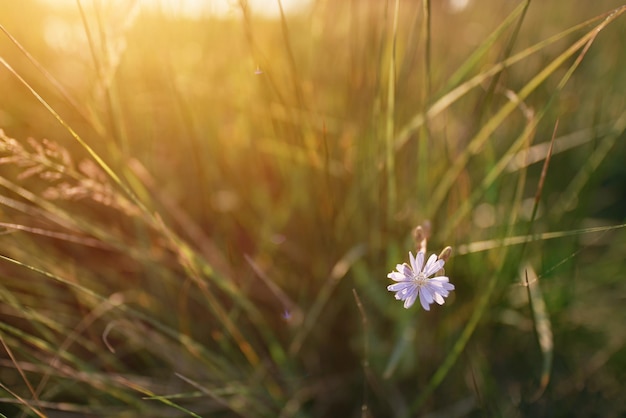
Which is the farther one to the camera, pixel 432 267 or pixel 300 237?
pixel 300 237

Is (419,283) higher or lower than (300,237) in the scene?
lower

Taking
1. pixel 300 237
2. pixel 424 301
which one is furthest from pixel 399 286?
pixel 300 237

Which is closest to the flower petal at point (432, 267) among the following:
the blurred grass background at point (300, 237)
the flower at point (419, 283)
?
the flower at point (419, 283)

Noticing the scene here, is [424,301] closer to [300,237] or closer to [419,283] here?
[419,283]

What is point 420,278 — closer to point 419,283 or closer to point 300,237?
point 419,283

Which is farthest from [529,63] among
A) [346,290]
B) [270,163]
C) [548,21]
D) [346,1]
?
[346,290]

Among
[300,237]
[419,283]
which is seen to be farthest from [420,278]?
[300,237]

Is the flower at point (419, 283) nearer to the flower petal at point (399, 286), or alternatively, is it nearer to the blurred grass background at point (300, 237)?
the flower petal at point (399, 286)

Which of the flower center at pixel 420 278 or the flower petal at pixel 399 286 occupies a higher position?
the flower center at pixel 420 278
